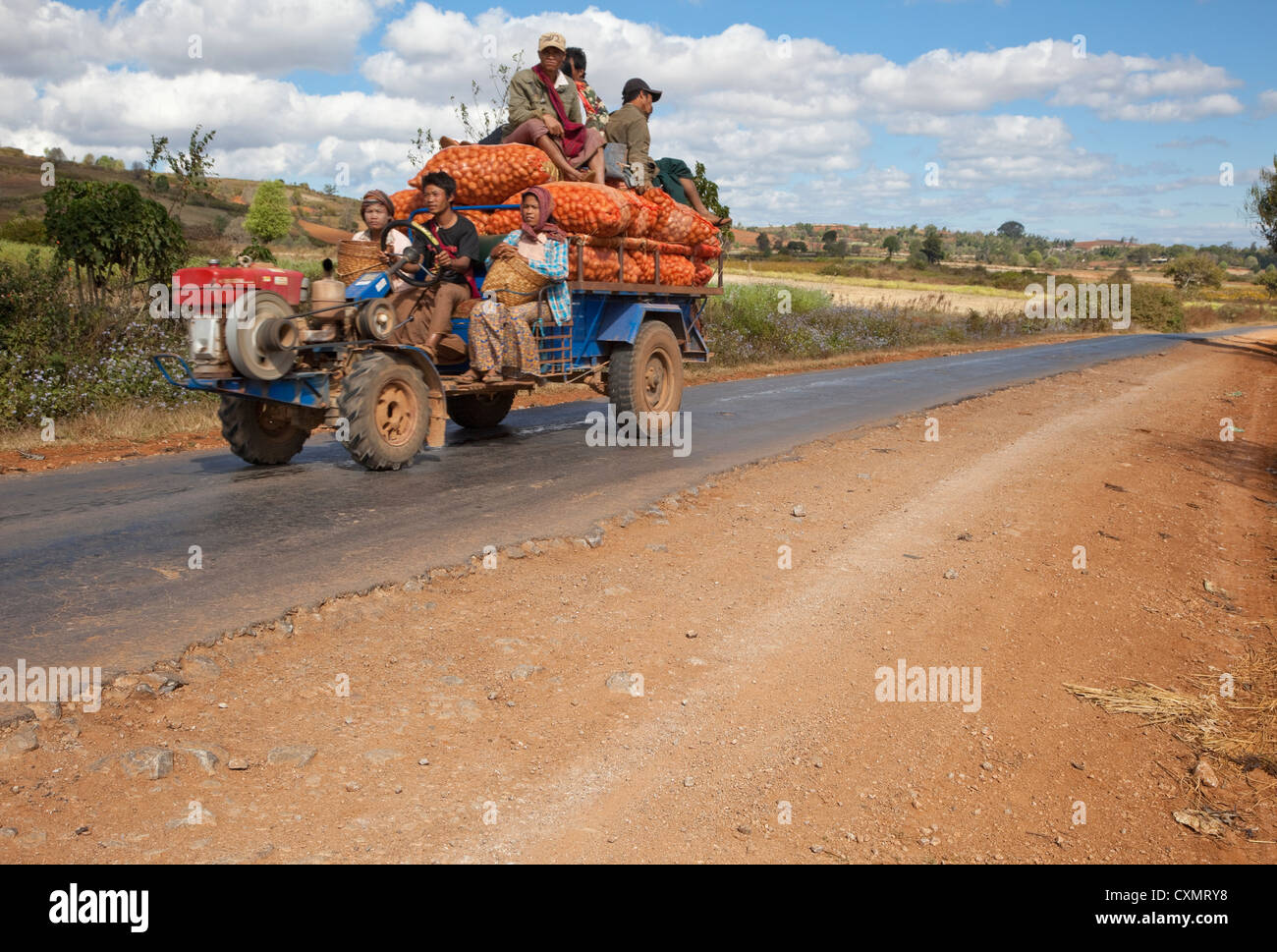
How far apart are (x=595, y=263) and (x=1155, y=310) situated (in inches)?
2138

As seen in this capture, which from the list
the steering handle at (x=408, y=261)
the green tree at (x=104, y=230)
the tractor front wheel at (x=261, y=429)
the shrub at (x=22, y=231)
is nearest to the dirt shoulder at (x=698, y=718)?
the steering handle at (x=408, y=261)

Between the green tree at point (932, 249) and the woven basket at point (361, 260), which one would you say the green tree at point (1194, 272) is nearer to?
the green tree at point (932, 249)

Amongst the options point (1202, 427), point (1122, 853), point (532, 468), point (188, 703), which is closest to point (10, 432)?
point (532, 468)

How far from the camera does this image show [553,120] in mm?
9828

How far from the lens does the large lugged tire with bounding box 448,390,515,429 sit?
1083 cm

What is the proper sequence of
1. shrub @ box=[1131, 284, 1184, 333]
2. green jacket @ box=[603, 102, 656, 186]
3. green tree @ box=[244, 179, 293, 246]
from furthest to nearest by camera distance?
shrub @ box=[1131, 284, 1184, 333] < green tree @ box=[244, 179, 293, 246] < green jacket @ box=[603, 102, 656, 186]

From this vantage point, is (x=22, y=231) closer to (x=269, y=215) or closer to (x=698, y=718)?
(x=269, y=215)

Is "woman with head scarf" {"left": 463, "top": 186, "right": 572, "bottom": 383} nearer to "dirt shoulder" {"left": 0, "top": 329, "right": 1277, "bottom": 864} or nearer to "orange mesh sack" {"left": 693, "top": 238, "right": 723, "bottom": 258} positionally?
"dirt shoulder" {"left": 0, "top": 329, "right": 1277, "bottom": 864}

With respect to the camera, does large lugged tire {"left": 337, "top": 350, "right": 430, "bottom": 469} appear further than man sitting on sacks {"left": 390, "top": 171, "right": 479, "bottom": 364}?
No

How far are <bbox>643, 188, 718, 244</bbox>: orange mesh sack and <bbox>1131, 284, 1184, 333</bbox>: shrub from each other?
49.3 meters

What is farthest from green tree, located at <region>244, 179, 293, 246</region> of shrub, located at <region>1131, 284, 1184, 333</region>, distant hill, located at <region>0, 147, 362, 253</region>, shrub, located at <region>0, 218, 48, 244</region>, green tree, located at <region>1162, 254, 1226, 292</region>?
green tree, located at <region>1162, 254, 1226, 292</region>

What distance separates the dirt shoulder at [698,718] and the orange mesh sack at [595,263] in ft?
9.74

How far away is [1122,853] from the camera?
356cm

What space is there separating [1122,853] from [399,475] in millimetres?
6154
